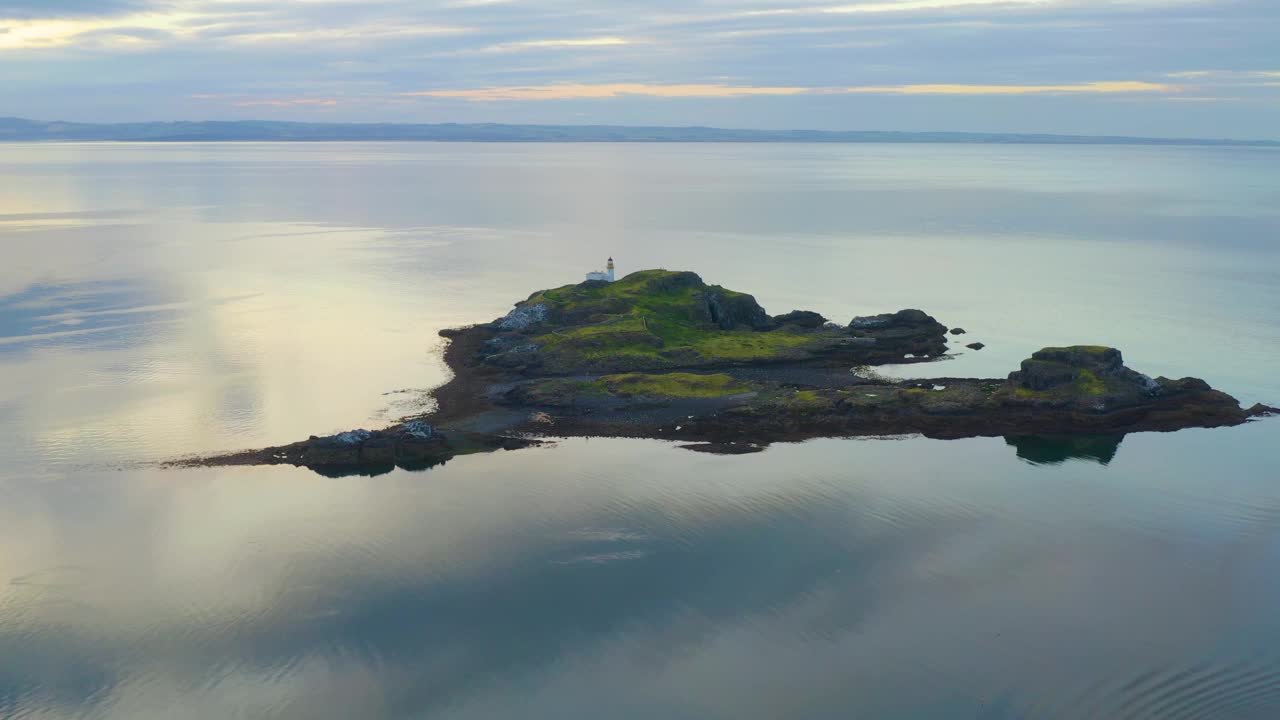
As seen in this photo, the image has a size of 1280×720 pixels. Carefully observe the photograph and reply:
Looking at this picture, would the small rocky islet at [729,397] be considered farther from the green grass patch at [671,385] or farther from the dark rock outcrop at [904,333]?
the dark rock outcrop at [904,333]

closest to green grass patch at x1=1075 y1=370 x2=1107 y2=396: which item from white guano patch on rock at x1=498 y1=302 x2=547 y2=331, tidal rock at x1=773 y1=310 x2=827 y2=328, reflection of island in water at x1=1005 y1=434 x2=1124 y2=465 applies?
reflection of island in water at x1=1005 y1=434 x2=1124 y2=465

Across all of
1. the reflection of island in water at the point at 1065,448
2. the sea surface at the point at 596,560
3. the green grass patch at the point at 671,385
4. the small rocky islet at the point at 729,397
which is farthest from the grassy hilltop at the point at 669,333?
the reflection of island in water at the point at 1065,448

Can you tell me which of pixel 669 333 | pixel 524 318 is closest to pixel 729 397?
pixel 669 333

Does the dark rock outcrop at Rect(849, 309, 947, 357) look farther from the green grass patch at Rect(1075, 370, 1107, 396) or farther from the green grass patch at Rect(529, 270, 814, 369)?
the green grass patch at Rect(1075, 370, 1107, 396)

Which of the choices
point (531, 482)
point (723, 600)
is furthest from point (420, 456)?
point (723, 600)

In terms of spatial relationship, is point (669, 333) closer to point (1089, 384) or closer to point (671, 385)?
point (671, 385)

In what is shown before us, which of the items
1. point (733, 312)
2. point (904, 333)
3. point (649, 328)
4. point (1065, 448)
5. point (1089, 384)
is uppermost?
point (1089, 384)
